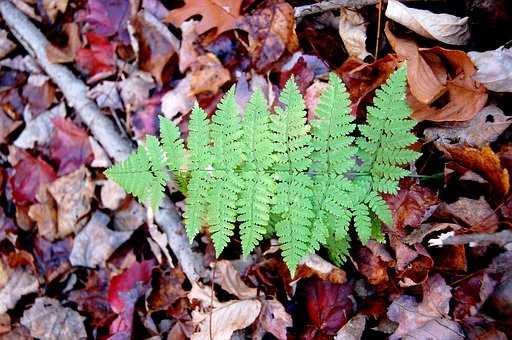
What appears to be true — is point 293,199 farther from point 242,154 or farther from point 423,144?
point 423,144

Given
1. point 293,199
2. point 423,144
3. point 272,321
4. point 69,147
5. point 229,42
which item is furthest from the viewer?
point 69,147

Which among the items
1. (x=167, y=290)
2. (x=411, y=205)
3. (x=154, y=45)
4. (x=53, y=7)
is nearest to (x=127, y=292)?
(x=167, y=290)

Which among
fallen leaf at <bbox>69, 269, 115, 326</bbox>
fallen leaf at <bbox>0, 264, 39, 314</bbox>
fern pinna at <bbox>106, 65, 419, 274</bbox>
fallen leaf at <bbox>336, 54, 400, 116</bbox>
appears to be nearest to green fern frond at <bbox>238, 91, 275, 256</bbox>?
fern pinna at <bbox>106, 65, 419, 274</bbox>

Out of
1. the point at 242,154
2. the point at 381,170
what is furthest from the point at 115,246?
the point at 381,170

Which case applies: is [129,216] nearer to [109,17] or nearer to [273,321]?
[273,321]

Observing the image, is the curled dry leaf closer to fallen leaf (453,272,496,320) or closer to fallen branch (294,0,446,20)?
fallen branch (294,0,446,20)

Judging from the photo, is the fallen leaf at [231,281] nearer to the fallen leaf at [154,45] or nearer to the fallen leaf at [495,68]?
the fallen leaf at [154,45]
